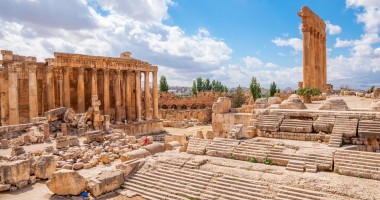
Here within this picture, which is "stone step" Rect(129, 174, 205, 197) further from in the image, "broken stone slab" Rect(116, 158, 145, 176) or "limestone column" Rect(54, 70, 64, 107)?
"limestone column" Rect(54, 70, 64, 107)

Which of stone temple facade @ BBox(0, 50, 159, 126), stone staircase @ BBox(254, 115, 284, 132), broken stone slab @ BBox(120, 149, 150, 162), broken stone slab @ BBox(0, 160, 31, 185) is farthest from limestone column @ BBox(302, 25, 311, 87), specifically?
broken stone slab @ BBox(0, 160, 31, 185)

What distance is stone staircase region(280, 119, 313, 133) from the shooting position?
13.3m

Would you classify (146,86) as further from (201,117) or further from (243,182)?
(243,182)

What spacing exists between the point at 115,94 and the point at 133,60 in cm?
410

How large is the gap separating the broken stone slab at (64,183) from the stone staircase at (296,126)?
9.31 meters

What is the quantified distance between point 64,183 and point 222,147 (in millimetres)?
6395

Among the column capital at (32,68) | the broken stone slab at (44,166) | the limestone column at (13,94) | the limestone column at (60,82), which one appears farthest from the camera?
the limestone column at (60,82)

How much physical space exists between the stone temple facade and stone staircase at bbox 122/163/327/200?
51.2ft

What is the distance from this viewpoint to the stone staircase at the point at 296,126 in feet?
43.5

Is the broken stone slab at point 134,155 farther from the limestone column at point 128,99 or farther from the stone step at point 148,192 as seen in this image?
the limestone column at point 128,99

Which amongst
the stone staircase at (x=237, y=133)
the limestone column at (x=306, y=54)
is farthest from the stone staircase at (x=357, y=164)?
the limestone column at (x=306, y=54)

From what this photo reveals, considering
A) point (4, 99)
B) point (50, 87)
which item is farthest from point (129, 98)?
point (4, 99)

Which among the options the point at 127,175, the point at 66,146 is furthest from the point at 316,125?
the point at 66,146

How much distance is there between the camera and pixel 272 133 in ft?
46.0
